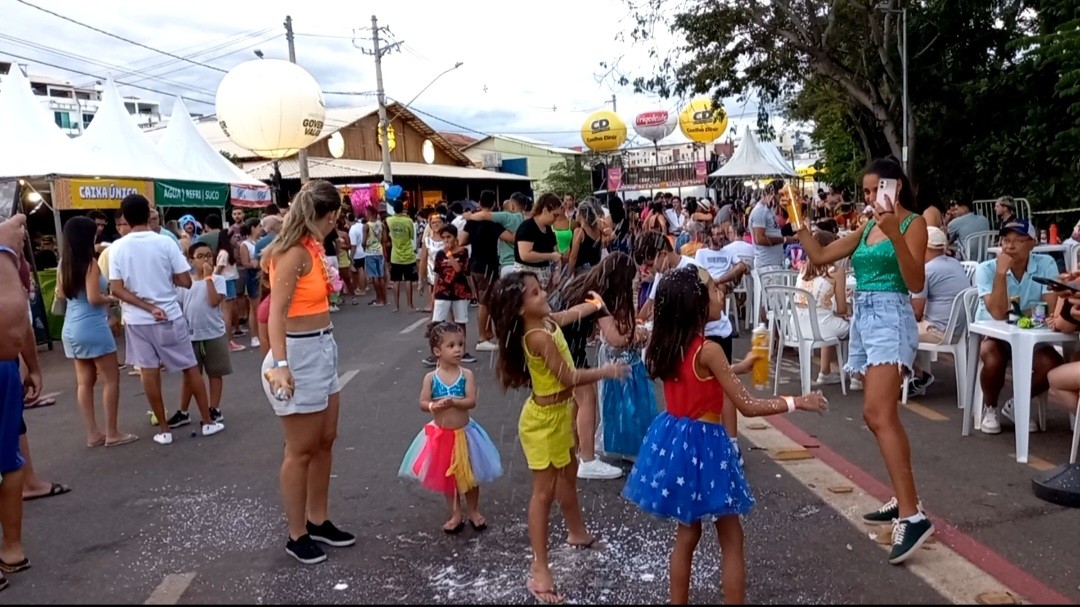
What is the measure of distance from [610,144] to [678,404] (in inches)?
1159

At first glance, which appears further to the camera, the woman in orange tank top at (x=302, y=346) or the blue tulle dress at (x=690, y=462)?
the woman in orange tank top at (x=302, y=346)

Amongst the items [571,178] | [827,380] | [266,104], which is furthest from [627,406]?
[571,178]

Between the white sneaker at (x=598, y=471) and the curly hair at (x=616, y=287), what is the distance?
37.8 inches

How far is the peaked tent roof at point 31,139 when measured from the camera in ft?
39.1

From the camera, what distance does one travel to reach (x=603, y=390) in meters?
5.31

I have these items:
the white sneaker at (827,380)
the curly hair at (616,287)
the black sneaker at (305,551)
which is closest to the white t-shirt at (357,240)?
the white sneaker at (827,380)

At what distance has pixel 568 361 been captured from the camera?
3859 millimetres

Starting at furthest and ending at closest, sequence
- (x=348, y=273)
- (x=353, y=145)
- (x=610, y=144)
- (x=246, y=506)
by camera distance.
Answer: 1. (x=353, y=145)
2. (x=610, y=144)
3. (x=348, y=273)
4. (x=246, y=506)

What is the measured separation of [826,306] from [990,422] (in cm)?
187

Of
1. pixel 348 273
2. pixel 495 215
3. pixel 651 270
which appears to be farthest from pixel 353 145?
pixel 651 270

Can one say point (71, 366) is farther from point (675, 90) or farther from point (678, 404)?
point (675, 90)

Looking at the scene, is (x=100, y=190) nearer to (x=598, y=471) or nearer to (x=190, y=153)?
(x=190, y=153)

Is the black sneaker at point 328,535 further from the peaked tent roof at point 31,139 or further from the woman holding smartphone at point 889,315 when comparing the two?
the peaked tent roof at point 31,139

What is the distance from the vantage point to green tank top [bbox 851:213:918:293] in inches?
160
